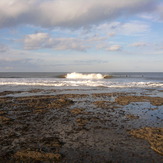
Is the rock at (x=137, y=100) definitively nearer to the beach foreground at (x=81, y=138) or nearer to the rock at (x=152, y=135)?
the beach foreground at (x=81, y=138)

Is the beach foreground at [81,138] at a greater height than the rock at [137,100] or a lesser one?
lesser

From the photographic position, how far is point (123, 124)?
34.0 feet

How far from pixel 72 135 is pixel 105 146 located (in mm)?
1982

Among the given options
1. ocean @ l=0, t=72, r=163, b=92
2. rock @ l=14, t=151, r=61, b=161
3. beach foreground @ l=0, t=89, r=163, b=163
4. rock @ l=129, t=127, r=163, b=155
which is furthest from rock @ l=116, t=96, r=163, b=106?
rock @ l=14, t=151, r=61, b=161

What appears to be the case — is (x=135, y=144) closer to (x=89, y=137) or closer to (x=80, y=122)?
(x=89, y=137)

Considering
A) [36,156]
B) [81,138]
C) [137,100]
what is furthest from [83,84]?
[36,156]

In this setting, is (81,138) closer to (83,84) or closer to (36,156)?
(36,156)

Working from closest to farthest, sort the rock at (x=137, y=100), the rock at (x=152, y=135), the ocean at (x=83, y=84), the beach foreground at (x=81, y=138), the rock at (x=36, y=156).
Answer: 1. the rock at (x=36, y=156)
2. the beach foreground at (x=81, y=138)
3. the rock at (x=152, y=135)
4. the rock at (x=137, y=100)
5. the ocean at (x=83, y=84)

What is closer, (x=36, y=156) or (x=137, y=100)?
(x=36, y=156)

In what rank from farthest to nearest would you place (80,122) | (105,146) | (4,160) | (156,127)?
(80,122) → (156,127) → (105,146) → (4,160)

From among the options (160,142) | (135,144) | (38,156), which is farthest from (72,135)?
(160,142)

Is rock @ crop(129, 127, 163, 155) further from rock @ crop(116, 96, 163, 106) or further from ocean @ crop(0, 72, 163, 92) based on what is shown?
ocean @ crop(0, 72, 163, 92)

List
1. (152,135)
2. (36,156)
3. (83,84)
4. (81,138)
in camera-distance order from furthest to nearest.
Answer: (83,84)
(152,135)
(81,138)
(36,156)

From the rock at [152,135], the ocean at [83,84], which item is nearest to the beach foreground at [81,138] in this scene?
the rock at [152,135]
